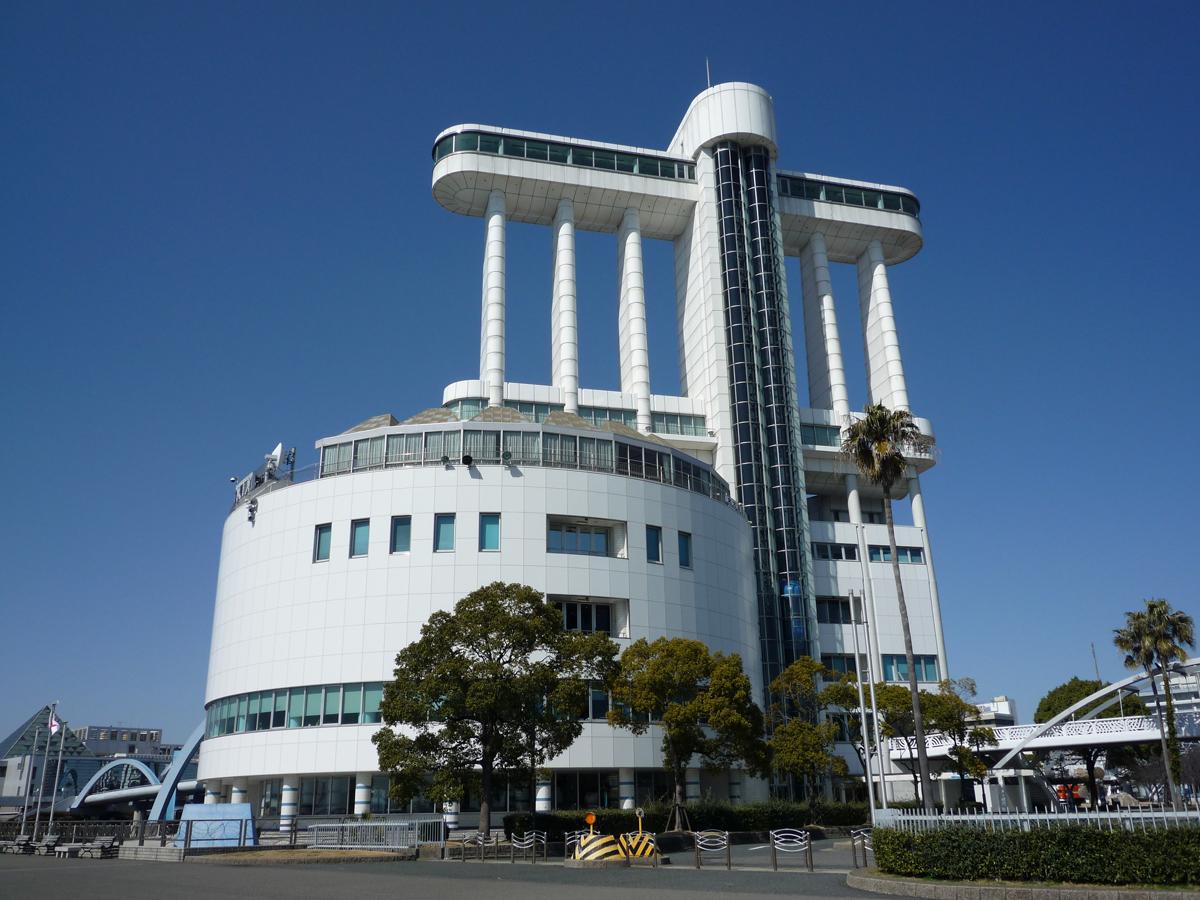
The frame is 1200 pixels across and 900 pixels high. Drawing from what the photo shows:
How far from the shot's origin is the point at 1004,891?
18797 mm

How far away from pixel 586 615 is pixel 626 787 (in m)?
9.65

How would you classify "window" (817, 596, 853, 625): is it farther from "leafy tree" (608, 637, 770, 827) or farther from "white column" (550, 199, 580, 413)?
"leafy tree" (608, 637, 770, 827)

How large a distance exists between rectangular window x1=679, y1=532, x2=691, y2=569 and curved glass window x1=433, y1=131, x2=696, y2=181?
4311cm

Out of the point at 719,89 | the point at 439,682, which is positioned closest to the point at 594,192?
the point at 719,89

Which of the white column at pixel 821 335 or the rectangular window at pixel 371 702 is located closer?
the rectangular window at pixel 371 702

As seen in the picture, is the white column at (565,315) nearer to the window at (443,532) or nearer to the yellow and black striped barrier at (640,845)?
the window at (443,532)

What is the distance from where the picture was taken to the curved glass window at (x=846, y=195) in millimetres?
94750

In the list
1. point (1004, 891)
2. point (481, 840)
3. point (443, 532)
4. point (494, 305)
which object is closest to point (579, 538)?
point (443, 532)

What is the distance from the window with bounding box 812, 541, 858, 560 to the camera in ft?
282

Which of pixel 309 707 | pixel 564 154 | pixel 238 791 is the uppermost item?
pixel 564 154

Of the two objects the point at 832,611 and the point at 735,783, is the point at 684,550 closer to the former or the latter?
the point at 735,783

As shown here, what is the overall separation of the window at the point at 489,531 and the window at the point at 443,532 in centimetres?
163

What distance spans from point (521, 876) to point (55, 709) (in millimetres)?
58736

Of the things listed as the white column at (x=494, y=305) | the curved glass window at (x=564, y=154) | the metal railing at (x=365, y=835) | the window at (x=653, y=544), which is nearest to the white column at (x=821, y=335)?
the curved glass window at (x=564, y=154)
